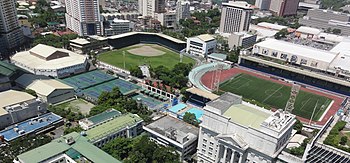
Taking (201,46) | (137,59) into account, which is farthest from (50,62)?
(201,46)

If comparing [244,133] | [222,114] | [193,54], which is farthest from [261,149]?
[193,54]

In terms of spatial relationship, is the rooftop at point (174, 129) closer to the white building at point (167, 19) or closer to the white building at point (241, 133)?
the white building at point (241, 133)

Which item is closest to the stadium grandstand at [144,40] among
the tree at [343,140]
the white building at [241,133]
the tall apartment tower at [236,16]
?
the tall apartment tower at [236,16]

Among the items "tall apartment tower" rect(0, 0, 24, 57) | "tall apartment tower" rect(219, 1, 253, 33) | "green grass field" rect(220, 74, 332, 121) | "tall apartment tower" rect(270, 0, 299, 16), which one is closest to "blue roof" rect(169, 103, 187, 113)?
"green grass field" rect(220, 74, 332, 121)

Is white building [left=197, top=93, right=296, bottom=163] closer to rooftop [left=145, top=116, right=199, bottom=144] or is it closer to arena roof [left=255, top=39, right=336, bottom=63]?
rooftop [left=145, top=116, right=199, bottom=144]

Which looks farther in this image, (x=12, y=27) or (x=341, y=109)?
(x=12, y=27)

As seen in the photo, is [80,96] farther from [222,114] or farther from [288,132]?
[288,132]
